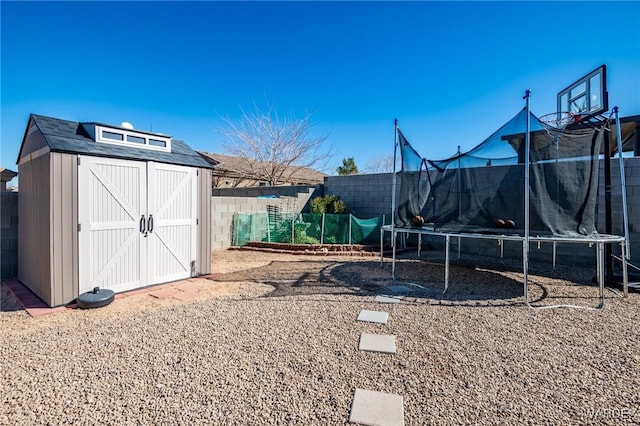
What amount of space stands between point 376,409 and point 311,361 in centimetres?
74

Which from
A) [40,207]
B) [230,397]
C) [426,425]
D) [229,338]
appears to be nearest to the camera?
[426,425]

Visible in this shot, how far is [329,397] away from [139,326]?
7.70 ft

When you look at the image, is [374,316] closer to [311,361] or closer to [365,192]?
[311,361]

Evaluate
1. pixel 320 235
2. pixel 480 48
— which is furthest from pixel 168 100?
pixel 480 48

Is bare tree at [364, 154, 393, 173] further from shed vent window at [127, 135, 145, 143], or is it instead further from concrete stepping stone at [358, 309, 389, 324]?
concrete stepping stone at [358, 309, 389, 324]

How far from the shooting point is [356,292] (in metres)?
4.59

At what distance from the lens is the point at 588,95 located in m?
5.66

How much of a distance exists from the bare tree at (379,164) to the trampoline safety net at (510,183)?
81.9 feet

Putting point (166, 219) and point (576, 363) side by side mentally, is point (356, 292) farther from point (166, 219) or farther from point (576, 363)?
point (166, 219)

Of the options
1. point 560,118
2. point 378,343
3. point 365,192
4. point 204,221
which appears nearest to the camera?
point 378,343

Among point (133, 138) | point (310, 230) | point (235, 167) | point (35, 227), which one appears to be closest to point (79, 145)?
point (133, 138)

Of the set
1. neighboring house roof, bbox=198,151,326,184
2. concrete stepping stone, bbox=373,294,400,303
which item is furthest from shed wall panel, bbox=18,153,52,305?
neighboring house roof, bbox=198,151,326,184

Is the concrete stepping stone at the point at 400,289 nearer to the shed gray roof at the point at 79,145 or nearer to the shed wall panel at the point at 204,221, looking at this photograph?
the shed wall panel at the point at 204,221

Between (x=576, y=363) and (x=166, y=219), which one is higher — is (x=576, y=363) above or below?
below
